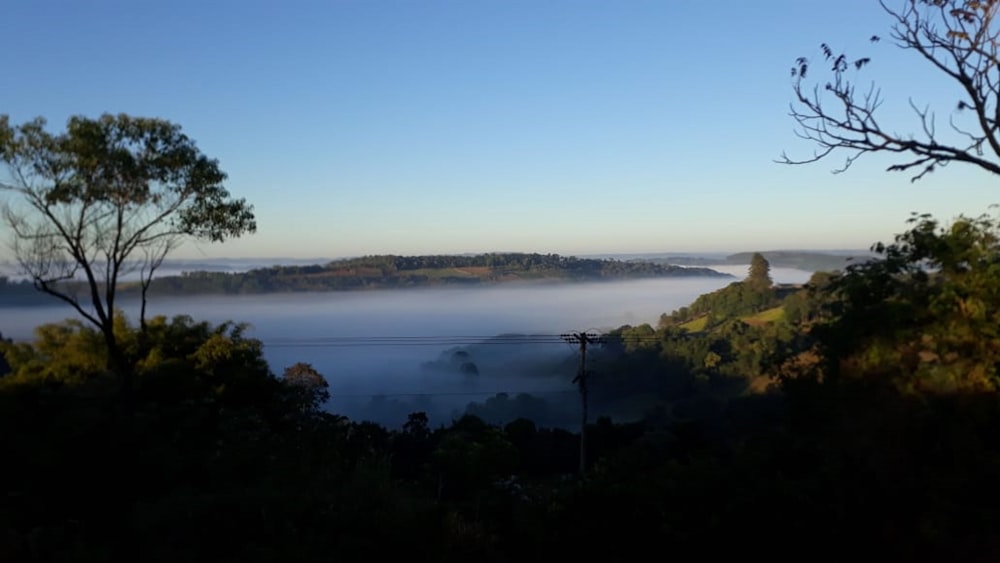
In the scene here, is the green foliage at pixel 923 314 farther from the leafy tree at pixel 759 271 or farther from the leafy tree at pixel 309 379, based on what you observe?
the leafy tree at pixel 759 271

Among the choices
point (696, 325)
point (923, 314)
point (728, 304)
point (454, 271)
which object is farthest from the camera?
point (454, 271)

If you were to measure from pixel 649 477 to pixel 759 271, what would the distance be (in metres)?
28.4

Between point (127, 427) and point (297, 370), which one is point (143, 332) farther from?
point (297, 370)

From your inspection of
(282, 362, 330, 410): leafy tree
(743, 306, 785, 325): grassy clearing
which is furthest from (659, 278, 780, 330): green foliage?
(282, 362, 330, 410): leafy tree

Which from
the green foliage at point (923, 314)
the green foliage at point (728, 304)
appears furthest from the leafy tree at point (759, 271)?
the green foliage at point (923, 314)

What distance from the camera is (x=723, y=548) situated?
16.3 feet

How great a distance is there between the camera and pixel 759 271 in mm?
32344

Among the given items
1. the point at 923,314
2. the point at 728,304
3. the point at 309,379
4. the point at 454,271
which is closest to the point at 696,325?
the point at 728,304

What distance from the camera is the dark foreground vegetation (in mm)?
5008

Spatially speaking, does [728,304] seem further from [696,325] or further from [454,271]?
[454,271]

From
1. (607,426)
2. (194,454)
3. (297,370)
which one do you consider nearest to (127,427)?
(194,454)

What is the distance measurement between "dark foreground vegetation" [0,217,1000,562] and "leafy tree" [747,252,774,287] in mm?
21956

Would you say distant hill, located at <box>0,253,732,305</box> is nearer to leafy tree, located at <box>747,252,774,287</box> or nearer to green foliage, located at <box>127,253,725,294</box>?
green foliage, located at <box>127,253,725,294</box>

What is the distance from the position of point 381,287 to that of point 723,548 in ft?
146
